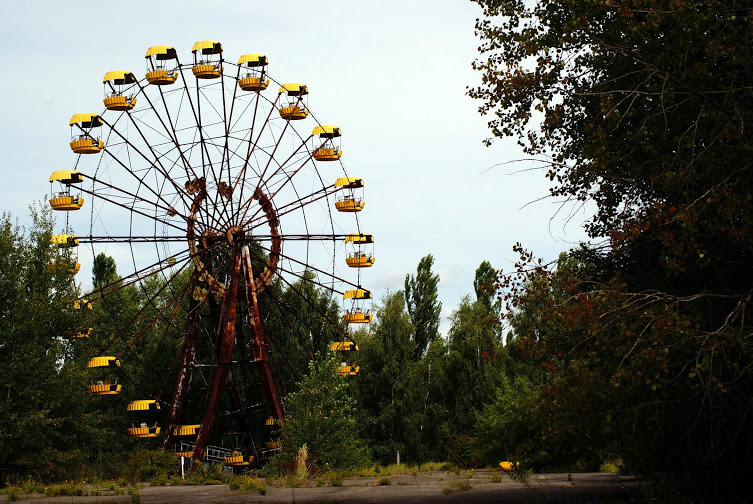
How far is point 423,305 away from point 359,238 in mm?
19303

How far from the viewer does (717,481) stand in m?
10.0

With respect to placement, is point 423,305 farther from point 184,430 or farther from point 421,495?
point 421,495

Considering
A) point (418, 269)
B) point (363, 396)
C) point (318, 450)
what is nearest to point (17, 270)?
point (318, 450)

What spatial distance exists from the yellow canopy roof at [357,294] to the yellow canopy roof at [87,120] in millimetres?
11029

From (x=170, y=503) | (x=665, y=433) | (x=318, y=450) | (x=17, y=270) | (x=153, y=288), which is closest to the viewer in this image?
(x=665, y=433)

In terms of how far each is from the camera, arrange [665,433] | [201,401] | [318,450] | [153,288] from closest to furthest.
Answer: [665,433], [318,450], [201,401], [153,288]

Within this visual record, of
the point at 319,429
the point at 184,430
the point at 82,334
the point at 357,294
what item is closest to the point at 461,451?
the point at 357,294

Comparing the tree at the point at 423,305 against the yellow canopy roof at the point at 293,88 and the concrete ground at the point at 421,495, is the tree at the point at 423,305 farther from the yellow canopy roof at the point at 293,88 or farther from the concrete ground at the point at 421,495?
the concrete ground at the point at 421,495

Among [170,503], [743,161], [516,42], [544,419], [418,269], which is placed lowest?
[170,503]

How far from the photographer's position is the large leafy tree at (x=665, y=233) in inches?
389

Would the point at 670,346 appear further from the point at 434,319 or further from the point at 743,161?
the point at 434,319

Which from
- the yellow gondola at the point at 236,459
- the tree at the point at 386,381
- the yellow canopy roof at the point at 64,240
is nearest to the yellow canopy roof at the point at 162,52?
the yellow canopy roof at the point at 64,240

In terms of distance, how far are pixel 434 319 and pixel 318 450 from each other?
1054 inches

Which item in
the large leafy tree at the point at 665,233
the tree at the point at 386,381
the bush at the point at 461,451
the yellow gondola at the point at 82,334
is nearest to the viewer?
the large leafy tree at the point at 665,233
